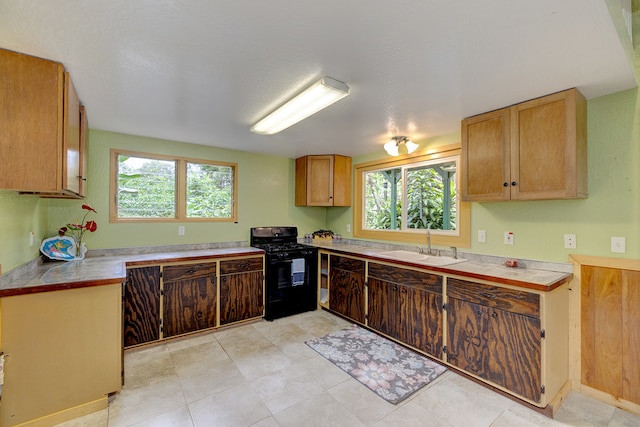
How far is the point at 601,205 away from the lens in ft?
6.64

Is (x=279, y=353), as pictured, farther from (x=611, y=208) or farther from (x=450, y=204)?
(x=611, y=208)

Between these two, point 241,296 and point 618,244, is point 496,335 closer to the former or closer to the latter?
point 618,244

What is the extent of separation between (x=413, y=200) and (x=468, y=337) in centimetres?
169

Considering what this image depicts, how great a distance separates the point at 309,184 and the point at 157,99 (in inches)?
87.4

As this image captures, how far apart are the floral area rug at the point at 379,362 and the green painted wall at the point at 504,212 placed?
1212 millimetres

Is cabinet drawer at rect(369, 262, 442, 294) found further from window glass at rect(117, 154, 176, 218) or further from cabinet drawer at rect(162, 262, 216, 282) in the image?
window glass at rect(117, 154, 176, 218)

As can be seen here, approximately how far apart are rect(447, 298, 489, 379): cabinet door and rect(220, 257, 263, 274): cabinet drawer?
2.12 metres

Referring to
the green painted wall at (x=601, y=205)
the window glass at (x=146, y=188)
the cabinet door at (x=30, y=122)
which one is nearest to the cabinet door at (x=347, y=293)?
the green painted wall at (x=601, y=205)

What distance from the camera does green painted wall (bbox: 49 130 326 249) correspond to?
9.60ft

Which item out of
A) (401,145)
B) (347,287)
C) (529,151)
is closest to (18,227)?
(347,287)

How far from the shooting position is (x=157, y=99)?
216 centimetres

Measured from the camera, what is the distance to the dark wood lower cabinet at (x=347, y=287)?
10.5 feet

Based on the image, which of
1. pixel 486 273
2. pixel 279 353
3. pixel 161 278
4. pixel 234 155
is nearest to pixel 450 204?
pixel 486 273

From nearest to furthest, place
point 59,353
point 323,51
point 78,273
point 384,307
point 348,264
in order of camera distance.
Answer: point 323,51, point 59,353, point 78,273, point 384,307, point 348,264
